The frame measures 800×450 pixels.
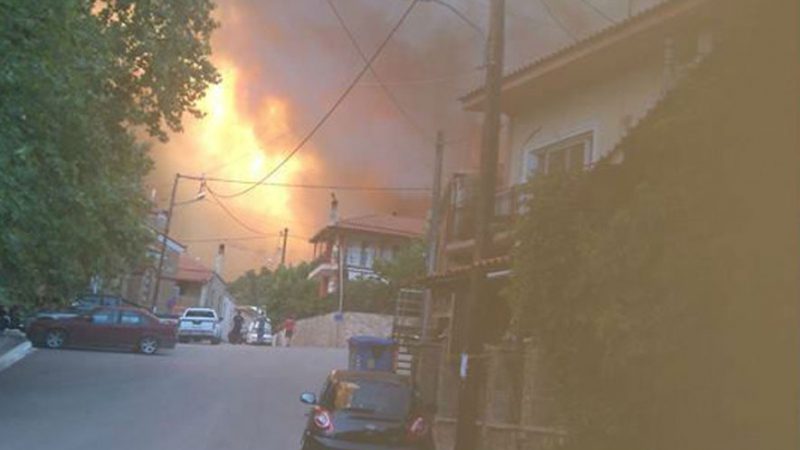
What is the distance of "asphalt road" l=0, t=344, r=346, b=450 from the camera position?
14891 millimetres

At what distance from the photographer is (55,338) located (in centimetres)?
3195

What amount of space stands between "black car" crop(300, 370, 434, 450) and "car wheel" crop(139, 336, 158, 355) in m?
21.1

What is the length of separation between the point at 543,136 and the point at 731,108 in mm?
13770

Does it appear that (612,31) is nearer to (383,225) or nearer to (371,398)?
(371,398)

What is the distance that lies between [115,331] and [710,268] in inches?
1086

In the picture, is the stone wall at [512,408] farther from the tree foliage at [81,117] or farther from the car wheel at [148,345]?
the car wheel at [148,345]

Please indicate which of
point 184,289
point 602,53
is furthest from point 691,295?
point 184,289

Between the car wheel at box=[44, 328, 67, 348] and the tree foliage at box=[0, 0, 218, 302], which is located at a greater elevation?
the tree foliage at box=[0, 0, 218, 302]

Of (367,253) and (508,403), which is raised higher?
(367,253)

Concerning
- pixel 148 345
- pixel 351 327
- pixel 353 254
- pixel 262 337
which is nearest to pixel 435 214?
pixel 148 345

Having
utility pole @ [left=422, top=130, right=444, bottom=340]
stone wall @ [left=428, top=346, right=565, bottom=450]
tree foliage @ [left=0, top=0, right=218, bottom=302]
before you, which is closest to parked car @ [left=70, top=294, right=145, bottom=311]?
tree foliage @ [left=0, top=0, right=218, bottom=302]

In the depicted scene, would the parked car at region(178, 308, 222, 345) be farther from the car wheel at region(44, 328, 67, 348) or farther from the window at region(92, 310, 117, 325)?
the car wheel at region(44, 328, 67, 348)

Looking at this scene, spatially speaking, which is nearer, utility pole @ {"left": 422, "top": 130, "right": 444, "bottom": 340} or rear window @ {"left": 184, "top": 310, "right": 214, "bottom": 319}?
utility pole @ {"left": 422, "top": 130, "right": 444, "bottom": 340}

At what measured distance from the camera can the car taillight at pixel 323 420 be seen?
11.5 m
